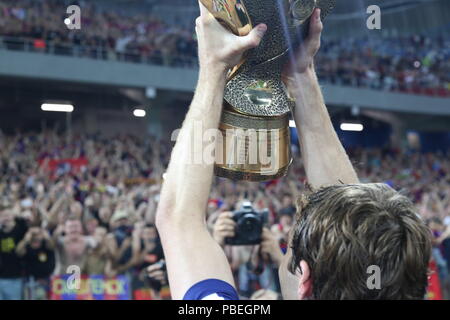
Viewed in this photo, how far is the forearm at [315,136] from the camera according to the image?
3.99ft

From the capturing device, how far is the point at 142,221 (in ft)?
16.4

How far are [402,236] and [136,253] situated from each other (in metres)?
3.82

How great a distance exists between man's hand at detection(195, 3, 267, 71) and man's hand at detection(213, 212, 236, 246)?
1.22 meters

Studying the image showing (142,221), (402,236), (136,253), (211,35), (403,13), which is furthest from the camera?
(403,13)

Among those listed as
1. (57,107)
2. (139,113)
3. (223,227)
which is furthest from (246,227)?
(57,107)

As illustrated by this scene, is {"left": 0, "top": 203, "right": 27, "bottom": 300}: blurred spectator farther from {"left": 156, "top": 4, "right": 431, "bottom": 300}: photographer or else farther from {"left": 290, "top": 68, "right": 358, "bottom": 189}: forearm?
{"left": 156, "top": 4, "right": 431, "bottom": 300}: photographer

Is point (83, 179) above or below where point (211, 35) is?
above

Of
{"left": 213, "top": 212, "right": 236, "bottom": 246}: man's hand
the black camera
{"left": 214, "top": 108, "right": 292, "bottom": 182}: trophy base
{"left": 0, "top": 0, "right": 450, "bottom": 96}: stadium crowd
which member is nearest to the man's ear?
{"left": 214, "top": 108, "right": 292, "bottom": 182}: trophy base

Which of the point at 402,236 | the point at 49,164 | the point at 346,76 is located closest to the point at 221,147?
the point at 402,236

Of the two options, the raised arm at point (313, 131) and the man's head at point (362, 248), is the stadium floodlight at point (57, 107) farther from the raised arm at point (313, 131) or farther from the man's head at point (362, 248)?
the man's head at point (362, 248)

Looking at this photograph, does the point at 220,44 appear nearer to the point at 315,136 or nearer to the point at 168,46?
the point at 315,136

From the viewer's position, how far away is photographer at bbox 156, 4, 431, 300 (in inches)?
32.0

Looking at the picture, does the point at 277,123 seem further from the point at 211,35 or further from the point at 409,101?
the point at 409,101

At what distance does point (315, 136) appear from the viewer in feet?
4.04
